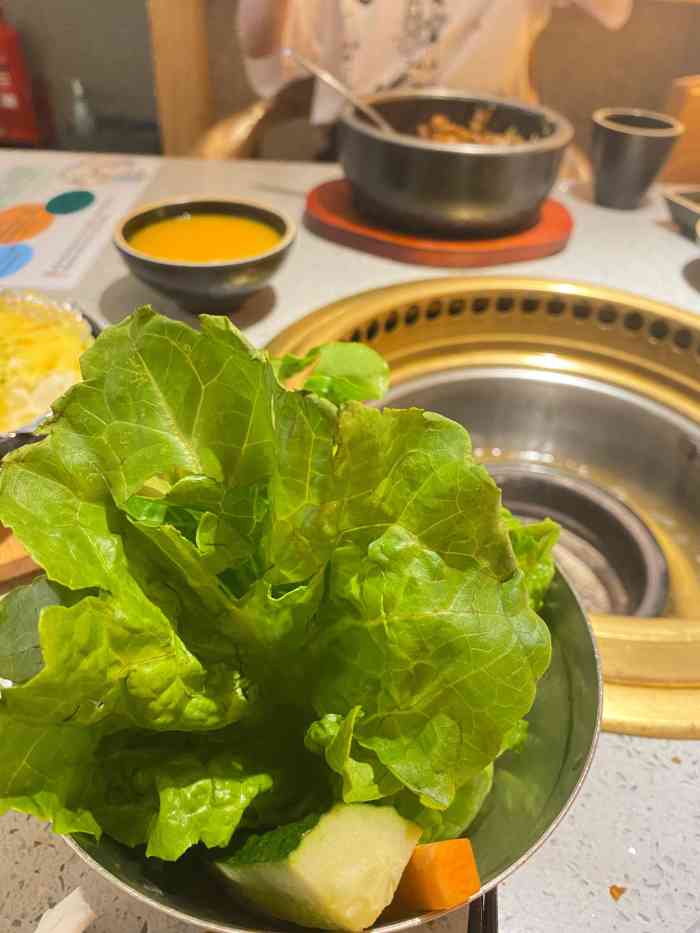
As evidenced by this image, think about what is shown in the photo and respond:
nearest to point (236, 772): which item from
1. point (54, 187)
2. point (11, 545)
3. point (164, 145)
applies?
point (11, 545)

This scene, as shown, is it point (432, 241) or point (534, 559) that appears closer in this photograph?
point (534, 559)

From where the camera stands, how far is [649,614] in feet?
3.37

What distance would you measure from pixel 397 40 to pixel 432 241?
0.97 meters

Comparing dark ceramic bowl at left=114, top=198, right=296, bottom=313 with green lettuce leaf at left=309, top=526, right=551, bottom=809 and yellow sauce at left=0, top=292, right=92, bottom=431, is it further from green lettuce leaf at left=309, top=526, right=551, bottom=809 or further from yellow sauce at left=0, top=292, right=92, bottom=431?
green lettuce leaf at left=309, top=526, right=551, bottom=809

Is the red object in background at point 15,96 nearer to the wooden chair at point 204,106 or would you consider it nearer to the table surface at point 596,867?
the wooden chair at point 204,106

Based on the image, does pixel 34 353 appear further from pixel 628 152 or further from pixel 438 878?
pixel 628 152

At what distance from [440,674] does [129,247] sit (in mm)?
840

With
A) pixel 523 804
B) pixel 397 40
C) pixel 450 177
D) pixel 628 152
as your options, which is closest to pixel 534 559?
pixel 523 804

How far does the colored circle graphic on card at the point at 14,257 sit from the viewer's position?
1231 millimetres

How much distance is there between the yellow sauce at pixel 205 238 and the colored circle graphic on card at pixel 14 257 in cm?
26

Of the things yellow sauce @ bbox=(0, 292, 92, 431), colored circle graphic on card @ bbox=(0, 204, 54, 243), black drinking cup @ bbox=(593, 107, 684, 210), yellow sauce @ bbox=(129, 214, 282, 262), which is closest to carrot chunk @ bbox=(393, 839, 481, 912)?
yellow sauce @ bbox=(0, 292, 92, 431)

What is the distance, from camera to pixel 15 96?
2975 mm

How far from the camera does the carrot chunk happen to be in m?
0.42

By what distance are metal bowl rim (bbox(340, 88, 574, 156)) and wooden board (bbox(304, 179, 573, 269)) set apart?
0.53 feet
